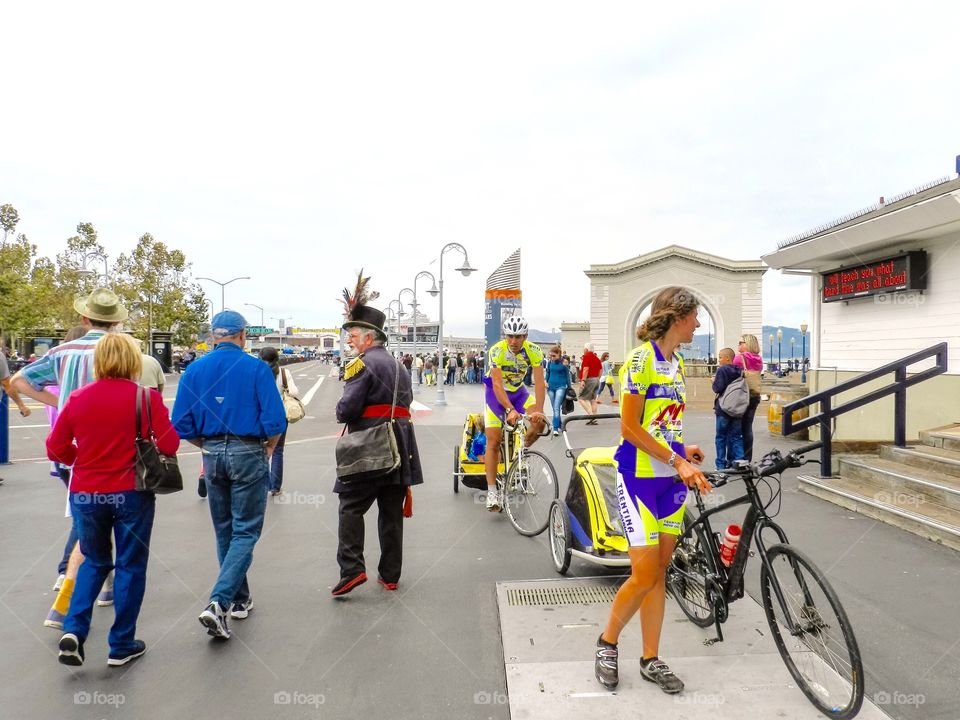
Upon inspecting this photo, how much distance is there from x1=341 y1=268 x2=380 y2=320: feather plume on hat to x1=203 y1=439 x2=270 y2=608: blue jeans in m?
1.44

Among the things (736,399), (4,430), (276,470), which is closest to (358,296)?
(276,470)

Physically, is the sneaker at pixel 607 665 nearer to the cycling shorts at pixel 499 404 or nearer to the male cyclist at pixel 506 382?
the male cyclist at pixel 506 382

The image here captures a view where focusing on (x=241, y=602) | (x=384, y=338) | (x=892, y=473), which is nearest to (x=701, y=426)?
(x=892, y=473)

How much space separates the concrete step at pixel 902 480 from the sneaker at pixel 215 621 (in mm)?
5941

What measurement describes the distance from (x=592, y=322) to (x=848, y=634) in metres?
37.9

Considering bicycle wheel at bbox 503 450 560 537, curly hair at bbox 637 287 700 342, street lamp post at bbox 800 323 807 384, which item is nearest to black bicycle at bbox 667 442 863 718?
curly hair at bbox 637 287 700 342

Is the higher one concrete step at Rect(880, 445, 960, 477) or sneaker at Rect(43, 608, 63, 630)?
concrete step at Rect(880, 445, 960, 477)

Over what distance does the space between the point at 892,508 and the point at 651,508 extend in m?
4.15

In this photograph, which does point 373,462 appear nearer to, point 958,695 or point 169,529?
point 169,529

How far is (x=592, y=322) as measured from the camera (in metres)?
40.0

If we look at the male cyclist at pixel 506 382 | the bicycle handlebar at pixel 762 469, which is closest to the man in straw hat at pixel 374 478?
the male cyclist at pixel 506 382

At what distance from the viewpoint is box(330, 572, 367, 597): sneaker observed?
14.4 feet

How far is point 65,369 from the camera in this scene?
13.7ft

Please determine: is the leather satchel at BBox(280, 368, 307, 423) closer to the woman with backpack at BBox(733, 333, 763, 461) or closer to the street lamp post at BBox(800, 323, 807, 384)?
the woman with backpack at BBox(733, 333, 763, 461)
